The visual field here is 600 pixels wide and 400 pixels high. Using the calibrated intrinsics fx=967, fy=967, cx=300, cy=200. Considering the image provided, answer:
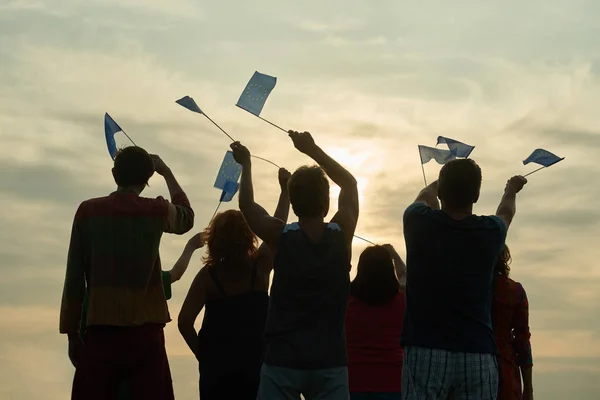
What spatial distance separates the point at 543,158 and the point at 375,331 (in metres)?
2.03

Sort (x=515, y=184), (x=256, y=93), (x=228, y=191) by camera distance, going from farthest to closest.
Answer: (x=228, y=191) → (x=256, y=93) → (x=515, y=184)

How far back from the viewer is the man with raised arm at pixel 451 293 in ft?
17.2

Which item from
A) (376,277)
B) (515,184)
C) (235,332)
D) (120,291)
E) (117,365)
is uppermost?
(515,184)

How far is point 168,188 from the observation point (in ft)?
20.0

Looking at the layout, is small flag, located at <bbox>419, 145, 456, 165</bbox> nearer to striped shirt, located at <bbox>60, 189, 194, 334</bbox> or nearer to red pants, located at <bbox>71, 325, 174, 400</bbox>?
striped shirt, located at <bbox>60, 189, 194, 334</bbox>

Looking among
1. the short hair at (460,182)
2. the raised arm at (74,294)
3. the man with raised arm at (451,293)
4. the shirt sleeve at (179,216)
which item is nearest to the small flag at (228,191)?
the shirt sleeve at (179,216)

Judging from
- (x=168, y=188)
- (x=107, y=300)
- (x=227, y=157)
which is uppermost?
(x=227, y=157)

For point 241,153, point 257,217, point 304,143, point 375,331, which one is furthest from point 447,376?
point 241,153

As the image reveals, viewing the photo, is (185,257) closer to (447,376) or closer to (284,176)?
(284,176)

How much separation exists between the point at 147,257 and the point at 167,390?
779mm

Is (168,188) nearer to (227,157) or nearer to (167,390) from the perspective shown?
(167,390)

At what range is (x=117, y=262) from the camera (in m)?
5.54

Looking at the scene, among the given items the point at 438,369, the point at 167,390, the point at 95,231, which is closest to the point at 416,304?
the point at 438,369

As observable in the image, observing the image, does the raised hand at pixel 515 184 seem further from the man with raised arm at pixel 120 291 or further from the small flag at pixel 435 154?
the man with raised arm at pixel 120 291
